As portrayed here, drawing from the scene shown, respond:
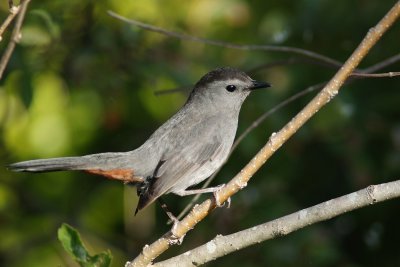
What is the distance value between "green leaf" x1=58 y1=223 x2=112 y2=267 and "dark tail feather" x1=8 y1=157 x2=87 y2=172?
889 millimetres

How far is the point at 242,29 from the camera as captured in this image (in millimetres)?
6891

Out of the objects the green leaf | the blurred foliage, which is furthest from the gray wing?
the green leaf

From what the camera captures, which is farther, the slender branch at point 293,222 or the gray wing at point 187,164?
the gray wing at point 187,164

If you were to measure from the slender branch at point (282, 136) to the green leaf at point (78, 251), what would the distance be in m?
0.26

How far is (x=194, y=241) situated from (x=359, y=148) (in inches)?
59.4

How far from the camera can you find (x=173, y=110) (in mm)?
6863

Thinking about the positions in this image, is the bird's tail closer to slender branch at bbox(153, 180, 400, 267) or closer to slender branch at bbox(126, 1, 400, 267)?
slender branch at bbox(126, 1, 400, 267)

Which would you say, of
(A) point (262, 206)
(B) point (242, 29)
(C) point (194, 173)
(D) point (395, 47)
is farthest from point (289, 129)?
(B) point (242, 29)

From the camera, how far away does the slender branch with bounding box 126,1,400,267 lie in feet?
11.4

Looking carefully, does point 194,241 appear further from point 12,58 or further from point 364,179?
point 12,58

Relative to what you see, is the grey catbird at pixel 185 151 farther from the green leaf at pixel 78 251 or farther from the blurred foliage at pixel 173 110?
the green leaf at pixel 78 251

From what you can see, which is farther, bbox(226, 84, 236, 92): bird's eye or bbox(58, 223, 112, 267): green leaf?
bbox(226, 84, 236, 92): bird's eye

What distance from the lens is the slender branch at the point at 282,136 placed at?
3.48 metres

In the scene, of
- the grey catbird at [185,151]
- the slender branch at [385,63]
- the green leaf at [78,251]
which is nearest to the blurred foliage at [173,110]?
the grey catbird at [185,151]
